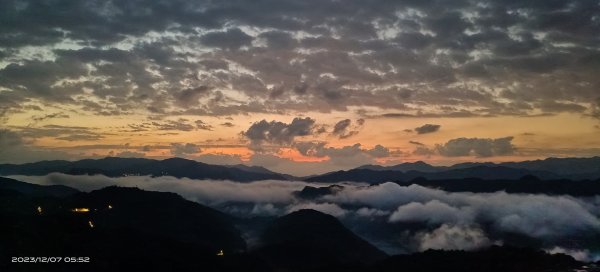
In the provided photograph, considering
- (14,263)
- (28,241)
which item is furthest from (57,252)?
(14,263)

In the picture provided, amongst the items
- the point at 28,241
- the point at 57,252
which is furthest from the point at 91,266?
the point at 28,241

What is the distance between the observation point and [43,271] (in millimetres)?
174250

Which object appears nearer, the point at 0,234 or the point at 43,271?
the point at 43,271

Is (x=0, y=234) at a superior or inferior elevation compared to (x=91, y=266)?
superior

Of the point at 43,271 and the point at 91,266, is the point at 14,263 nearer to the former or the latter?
the point at 43,271

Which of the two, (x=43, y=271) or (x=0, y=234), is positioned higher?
(x=0, y=234)

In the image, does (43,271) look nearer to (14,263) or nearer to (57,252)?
(14,263)

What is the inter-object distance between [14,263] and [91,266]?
34.1m

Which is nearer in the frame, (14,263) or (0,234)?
(14,263)

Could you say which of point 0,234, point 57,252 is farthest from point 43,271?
point 0,234

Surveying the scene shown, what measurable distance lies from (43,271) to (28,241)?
1214 inches

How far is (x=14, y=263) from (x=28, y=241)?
28.0m

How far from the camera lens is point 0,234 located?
194 m

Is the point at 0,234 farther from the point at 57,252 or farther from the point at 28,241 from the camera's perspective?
the point at 57,252
